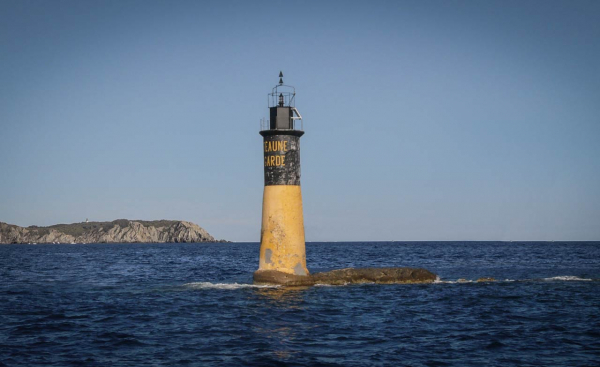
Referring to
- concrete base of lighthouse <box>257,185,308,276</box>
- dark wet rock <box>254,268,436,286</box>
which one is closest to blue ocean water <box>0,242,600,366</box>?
dark wet rock <box>254,268,436,286</box>

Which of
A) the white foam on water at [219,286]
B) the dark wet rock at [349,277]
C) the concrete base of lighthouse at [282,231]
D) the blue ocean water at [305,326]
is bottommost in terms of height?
the blue ocean water at [305,326]

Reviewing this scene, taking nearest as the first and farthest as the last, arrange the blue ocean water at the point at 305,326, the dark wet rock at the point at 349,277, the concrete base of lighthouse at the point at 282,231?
the blue ocean water at the point at 305,326 < the concrete base of lighthouse at the point at 282,231 < the dark wet rock at the point at 349,277

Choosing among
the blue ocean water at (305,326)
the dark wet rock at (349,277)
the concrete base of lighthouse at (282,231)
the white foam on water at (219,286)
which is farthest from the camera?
the white foam on water at (219,286)

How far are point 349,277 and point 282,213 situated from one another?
6346 mm

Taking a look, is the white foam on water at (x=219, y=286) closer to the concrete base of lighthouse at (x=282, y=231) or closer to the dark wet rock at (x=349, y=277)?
the dark wet rock at (x=349, y=277)

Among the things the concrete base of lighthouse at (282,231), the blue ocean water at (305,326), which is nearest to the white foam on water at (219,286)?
the blue ocean water at (305,326)

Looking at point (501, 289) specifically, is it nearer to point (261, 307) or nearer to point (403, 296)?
point (403, 296)

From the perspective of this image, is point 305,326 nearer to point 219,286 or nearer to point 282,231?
point 282,231

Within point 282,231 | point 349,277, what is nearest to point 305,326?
point 282,231

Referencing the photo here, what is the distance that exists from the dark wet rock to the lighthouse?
0.05m

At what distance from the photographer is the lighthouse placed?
31.2 meters

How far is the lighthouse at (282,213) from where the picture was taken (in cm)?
3122

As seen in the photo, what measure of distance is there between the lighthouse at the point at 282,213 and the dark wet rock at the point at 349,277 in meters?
0.05

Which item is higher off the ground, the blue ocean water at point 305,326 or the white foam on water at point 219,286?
the white foam on water at point 219,286
